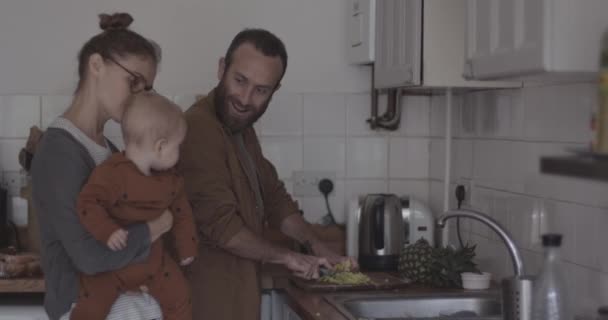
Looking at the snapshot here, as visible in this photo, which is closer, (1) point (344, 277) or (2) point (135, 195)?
(2) point (135, 195)

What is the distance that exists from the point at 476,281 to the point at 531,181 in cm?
40

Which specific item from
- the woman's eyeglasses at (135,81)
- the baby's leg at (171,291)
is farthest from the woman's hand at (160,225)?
the woman's eyeglasses at (135,81)

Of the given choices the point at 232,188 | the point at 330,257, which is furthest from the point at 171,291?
the point at 330,257

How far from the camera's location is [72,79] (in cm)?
392

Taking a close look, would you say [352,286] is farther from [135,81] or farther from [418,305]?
[135,81]

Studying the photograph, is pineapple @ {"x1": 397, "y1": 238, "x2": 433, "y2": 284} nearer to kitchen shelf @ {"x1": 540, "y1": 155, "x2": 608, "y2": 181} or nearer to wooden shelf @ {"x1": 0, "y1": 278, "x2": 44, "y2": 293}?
wooden shelf @ {"x1": 0, "y1": 278, "x2": 44, "y2": 293}

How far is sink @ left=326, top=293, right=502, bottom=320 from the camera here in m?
3.07

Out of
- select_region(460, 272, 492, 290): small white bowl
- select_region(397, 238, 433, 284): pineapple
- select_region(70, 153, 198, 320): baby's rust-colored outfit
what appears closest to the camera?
select_region(70, 153, 198, 320): baby's rust-colored outfit

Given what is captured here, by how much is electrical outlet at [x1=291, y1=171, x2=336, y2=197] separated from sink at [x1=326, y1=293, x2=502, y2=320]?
94cm

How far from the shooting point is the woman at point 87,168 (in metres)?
2.30

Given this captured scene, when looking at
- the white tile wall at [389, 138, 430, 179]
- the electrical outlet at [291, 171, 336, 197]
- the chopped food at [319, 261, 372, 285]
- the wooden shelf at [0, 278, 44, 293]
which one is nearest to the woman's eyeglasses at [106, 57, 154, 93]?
the chopped food at [319, 261, 372, 285]

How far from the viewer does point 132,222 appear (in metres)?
2.43

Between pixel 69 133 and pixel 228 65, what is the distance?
31.7 inches

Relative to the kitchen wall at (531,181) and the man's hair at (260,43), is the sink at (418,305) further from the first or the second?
the man's hair at (260,43)
